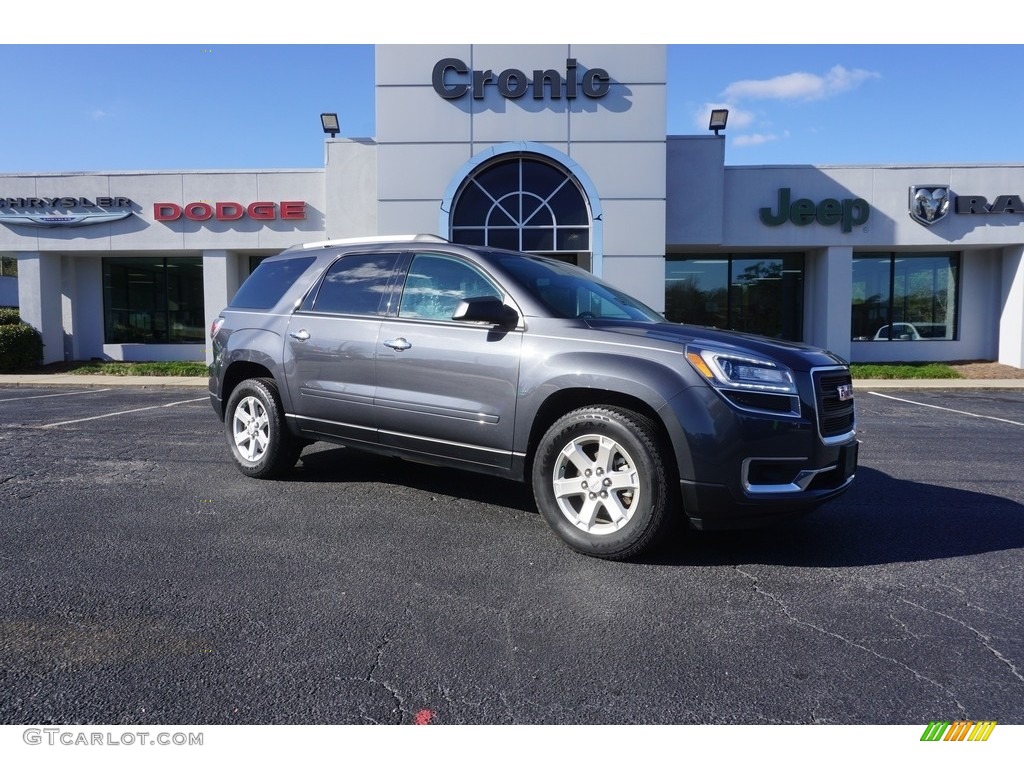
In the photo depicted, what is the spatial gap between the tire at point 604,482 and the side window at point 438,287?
1.17 m

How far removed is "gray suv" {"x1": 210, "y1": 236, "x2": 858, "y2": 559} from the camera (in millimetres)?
3807

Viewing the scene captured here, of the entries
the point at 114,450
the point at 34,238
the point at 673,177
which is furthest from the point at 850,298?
the point at 34,238

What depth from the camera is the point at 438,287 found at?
4.97 metres

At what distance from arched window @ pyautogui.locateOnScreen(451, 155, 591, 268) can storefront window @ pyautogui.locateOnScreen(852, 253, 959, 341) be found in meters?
8.70

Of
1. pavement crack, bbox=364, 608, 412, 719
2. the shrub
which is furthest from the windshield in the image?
the shrub

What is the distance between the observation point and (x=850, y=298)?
722 inches

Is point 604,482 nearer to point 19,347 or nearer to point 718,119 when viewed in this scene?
point 718,119

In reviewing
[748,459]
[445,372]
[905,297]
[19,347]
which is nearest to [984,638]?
[748,459]

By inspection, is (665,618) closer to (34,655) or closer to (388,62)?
(34,655)

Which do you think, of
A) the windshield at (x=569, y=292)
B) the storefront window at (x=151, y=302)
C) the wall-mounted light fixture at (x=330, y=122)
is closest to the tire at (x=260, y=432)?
the windshield at (x=569, y=292)

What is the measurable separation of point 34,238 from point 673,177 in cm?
1692

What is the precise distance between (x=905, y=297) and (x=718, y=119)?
7474mm

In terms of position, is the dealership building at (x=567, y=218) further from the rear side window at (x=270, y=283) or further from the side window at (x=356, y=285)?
the side window at (x=356, y=285)

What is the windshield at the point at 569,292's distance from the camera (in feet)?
15.3
